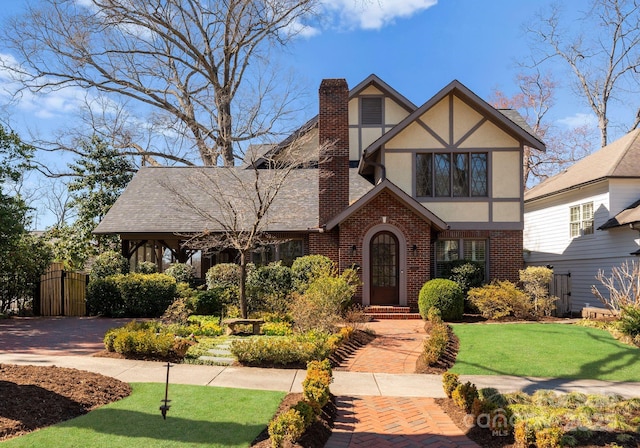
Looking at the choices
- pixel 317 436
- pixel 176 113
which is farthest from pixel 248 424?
pixel 176 113

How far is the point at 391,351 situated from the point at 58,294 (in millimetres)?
12826

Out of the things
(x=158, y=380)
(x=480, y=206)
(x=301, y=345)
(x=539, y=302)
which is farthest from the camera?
(x=480, y=206)

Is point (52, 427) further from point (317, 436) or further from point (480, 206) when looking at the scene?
point (480, 206)

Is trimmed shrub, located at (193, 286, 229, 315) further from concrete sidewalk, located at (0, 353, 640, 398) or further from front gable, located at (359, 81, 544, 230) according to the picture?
front gable, located at (359, 81, 544, 230)

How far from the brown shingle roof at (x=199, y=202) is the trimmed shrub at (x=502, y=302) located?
6729 millimetres

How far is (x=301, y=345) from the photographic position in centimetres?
948

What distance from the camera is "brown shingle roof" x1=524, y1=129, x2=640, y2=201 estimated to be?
17.9 meters

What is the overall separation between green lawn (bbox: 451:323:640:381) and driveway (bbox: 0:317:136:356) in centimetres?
814

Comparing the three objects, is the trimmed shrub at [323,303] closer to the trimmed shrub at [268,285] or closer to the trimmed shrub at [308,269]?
the trimmed shrub at [308,269]

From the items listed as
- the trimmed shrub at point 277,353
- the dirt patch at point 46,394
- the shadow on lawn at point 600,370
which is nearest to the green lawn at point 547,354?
the shadow on lawn at point 600,370

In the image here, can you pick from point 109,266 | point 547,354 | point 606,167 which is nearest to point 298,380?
point 547,354

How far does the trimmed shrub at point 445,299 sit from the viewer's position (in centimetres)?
1512

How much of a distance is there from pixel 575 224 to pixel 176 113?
23.1 metres

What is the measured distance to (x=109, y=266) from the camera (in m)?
18.5
